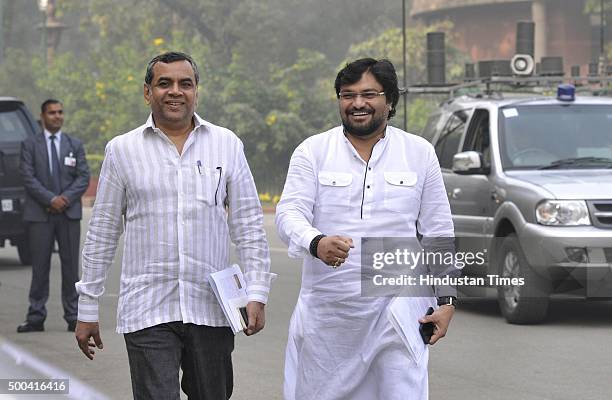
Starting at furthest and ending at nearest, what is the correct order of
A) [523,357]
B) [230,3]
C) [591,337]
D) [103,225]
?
[230,3]
[591,337]
[523,357]
[103,225]

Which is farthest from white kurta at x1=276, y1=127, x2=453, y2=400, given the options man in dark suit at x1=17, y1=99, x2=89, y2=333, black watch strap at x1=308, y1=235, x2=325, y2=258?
man in dark suit at x1=17, y1=99, x2=89, y2=333

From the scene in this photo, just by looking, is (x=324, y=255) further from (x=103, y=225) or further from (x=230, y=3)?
(x=230, y=3)

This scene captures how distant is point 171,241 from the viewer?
224 inches

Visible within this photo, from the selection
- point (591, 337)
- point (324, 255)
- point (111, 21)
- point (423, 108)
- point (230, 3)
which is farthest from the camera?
point (111, 21)

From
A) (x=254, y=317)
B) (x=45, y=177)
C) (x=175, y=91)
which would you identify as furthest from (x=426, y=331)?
(x=45, y=177)

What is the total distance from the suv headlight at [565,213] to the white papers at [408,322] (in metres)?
6.51

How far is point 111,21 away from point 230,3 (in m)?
5.62

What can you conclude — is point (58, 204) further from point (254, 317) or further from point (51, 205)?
point (254, 317)

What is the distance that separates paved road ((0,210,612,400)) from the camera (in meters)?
9.22

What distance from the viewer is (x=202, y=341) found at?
5.70 m

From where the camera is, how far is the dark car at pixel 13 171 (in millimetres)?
19422

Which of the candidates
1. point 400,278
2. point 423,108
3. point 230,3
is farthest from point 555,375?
point 230,3

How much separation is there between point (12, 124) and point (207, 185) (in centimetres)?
1475

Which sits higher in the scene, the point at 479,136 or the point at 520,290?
the point at 479,136
